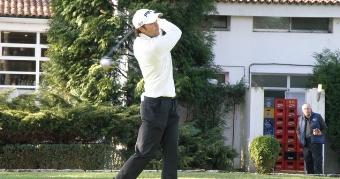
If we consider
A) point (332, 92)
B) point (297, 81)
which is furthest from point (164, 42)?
point (297, 81)

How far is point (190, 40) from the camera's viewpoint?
69.9 ft

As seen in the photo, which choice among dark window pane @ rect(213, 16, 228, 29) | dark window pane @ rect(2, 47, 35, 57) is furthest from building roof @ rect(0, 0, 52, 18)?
dark window pane @ rect(213, 16, 228, 29)

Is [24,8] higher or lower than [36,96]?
higher

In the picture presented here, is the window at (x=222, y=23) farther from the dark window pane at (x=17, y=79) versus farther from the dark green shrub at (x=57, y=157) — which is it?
the dark green shrub at (x=57, y=157)

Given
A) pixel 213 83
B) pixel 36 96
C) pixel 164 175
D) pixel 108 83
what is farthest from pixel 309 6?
pixel 164 175

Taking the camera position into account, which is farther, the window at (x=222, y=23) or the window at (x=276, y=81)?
A: the window at (x=276, y=81)

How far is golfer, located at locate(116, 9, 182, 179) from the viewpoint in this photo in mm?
8789

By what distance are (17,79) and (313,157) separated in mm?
11719

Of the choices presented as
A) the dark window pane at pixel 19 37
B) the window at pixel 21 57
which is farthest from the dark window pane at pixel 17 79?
the dark window pane at pixel 19 37

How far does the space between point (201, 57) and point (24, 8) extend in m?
8.06

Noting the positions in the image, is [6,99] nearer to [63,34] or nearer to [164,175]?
[63,34]

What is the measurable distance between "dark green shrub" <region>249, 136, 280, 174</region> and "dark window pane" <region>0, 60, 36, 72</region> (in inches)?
444

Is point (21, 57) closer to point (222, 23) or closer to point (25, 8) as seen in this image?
point (25, 8)

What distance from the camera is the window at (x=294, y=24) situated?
2573 cm
